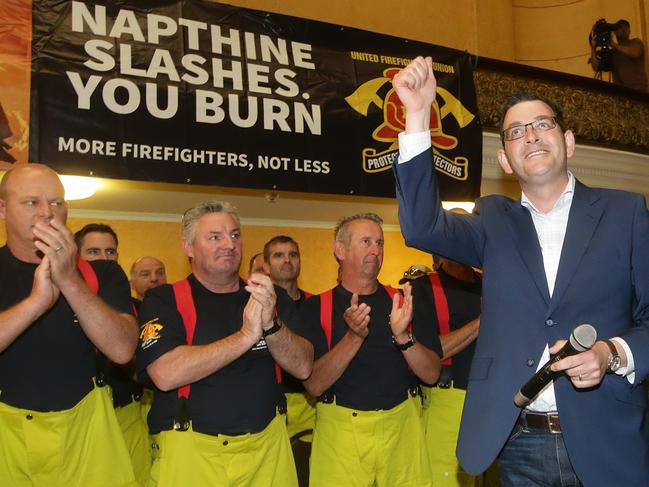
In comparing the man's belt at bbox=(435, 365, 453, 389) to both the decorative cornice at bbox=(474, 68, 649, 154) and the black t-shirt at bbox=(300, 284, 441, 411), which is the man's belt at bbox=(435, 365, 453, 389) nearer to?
the black t-shirt at bbox=(300, 284, 441, 411)

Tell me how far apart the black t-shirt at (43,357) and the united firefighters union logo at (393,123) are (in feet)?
10.3

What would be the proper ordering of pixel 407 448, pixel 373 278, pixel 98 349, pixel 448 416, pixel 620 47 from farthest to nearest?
pixel 620 47 → pixel 448 416 → pixel 373 278 → pixel 407 448 → pixel 98 349

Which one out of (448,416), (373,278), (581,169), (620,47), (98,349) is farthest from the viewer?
(620,47)

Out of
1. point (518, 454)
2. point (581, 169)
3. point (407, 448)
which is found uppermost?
point (581, 169)

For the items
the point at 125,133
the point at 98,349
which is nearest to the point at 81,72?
the point at 125,133

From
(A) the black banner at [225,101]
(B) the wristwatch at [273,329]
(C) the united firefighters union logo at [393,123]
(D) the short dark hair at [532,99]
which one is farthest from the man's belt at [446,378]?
(D) the short dark hair at [532,99]

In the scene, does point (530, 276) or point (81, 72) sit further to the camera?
point (81, 72)

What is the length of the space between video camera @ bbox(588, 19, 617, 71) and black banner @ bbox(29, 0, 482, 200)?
4432 millimetres

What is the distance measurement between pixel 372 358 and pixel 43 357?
160cm

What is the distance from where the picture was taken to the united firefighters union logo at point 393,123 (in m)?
5.38

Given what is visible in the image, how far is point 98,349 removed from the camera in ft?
8.86

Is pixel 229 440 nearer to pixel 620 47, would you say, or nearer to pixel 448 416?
pixel 448 416

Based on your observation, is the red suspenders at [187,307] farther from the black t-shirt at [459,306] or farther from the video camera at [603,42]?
the video camera at [603,42]

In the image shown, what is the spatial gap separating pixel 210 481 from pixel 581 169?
6.31m
